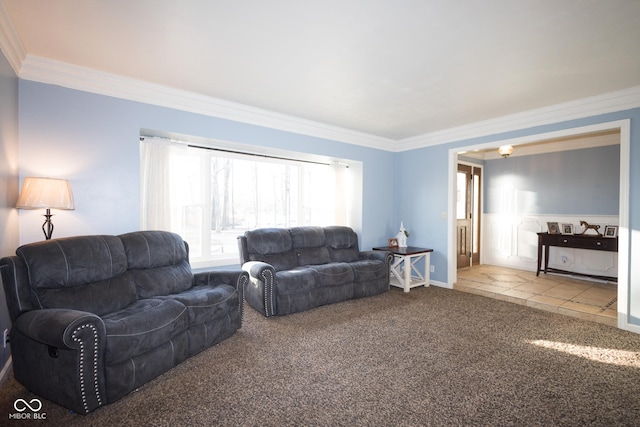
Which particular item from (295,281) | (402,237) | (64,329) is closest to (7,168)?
(64,329)

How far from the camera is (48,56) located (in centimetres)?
277

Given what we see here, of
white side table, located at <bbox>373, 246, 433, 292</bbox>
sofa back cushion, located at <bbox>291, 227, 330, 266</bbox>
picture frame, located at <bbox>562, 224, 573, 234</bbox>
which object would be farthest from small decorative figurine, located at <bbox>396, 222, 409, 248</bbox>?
picture frame, located at <bbox>562, 224, 573, 234</bbox>

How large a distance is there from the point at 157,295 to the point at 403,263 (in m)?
3.83

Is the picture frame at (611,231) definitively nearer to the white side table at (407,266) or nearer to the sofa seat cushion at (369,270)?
the white side table at (407,266)

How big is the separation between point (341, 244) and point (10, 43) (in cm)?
415

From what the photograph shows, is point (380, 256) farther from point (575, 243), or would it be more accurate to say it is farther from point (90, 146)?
point (90, 146)

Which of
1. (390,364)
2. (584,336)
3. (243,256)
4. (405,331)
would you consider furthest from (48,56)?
(584,336)

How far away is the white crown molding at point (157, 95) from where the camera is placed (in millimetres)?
2855

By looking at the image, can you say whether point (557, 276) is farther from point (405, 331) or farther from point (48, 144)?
point (48, 144)

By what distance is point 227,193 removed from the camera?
4.57 m

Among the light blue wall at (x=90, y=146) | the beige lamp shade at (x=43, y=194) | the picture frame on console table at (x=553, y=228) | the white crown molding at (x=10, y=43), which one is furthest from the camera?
the picture frame on console table at (x=553, y=228)

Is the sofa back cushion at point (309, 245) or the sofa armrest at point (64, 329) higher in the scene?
the sofa back cushion at point (309, 245)

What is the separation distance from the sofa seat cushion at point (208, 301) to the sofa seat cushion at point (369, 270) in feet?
6.24

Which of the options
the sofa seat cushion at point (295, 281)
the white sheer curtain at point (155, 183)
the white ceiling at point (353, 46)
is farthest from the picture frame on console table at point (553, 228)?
the white sheer curtain at point (155, 183)
